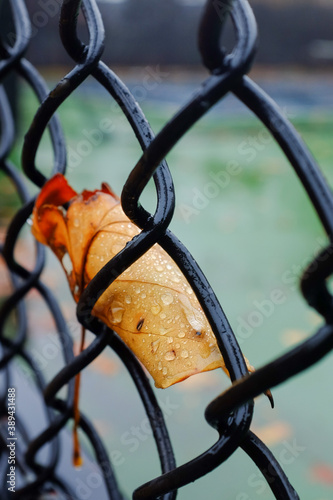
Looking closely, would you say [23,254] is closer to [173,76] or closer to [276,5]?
[173,76]

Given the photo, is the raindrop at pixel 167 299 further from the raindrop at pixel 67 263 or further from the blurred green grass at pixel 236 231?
the blurred green grass at pixel 236 231

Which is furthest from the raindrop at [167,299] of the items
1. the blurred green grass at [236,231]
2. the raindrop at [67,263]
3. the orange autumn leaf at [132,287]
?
the blurred green grass at [236,231]

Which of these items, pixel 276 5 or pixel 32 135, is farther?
pixel 276 5

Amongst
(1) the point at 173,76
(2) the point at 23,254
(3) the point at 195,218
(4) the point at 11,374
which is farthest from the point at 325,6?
(4) the point at 11,374

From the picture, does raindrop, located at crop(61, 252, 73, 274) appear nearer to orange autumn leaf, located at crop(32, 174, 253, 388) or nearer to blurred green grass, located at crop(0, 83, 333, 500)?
orange autumn leaf, located at crop(32, 174, 253, 388)

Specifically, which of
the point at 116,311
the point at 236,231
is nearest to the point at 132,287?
the point at 116,311

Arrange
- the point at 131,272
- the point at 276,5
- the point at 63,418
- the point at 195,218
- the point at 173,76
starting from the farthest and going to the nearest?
the point at 276,5, the point at 173,76, the point at 195,218, the point at 63,418, the point at 131,272
